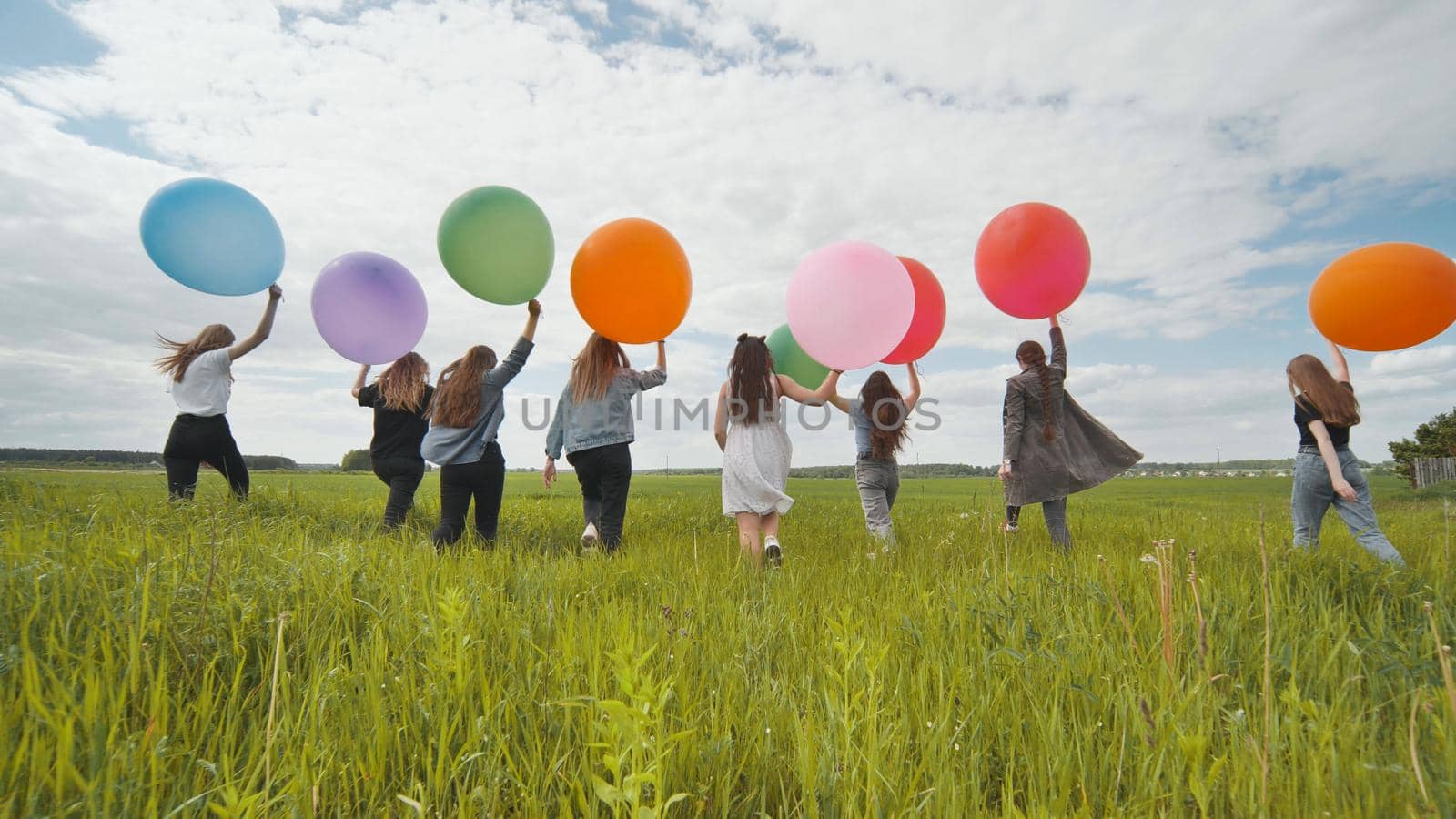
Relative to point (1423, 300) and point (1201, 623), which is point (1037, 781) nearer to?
point (1201, 623)

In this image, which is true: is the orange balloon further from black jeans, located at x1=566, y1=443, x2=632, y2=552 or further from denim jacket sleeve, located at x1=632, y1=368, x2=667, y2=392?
black jeans, located at x1=566, y1=443, x2=632, y2=552

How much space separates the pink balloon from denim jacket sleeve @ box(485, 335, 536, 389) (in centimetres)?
222

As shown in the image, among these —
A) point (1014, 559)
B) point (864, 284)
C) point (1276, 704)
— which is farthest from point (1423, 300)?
point (1276, 704)

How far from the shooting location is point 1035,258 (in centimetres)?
482

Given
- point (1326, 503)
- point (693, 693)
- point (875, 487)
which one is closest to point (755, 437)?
point (875, 487)

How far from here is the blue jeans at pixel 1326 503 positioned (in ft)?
15.3

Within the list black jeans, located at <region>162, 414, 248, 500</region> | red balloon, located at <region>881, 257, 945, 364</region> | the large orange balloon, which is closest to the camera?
the large orange balloon

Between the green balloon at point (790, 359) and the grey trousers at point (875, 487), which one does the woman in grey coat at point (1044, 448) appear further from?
the green balloon at point (790, 359)

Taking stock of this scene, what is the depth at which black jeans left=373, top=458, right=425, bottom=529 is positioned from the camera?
589 centimetres

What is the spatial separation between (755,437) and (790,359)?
136cm

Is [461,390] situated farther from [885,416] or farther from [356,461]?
[356,461]

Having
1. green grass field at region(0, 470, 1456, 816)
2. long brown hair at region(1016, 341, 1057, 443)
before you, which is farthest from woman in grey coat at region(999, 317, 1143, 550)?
green grass field at region(0, 470, 1456, 816)

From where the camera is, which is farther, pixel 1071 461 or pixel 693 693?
pixel 1071 461

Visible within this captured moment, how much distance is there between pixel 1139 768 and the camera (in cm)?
162
